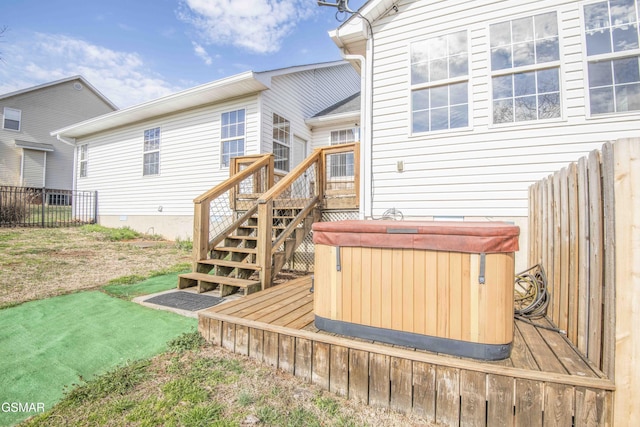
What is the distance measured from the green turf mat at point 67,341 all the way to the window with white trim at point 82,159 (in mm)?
10298

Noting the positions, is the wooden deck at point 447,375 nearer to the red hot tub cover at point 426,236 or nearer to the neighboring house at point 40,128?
the red hot tub cover at point 426,236

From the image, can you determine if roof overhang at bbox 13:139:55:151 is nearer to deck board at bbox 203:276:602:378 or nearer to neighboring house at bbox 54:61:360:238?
neighboring house at bbox 54:61:360:238

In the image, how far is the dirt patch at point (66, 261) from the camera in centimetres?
384

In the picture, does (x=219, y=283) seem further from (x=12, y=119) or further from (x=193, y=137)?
(x=12, y=119)

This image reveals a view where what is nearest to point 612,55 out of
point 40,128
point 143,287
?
point 143,287

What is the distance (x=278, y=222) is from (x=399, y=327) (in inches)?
148

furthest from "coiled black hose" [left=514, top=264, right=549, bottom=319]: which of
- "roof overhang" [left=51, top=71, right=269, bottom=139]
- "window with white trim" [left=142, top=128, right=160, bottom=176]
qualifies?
"window with white trim" [left=142, top=128, right=160, bottom=176]

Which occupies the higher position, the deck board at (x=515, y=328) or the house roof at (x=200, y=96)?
the house roof at (x=200, y=96)

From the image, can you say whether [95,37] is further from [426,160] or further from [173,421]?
[173,421]

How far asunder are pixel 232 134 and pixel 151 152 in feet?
11.4

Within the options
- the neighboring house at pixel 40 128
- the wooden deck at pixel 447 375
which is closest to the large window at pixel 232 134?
the wooden deck at pixel 447 375

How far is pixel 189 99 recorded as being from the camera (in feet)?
25.0

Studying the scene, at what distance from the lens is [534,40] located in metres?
3.89

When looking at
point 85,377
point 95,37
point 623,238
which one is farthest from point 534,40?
point 95,37
